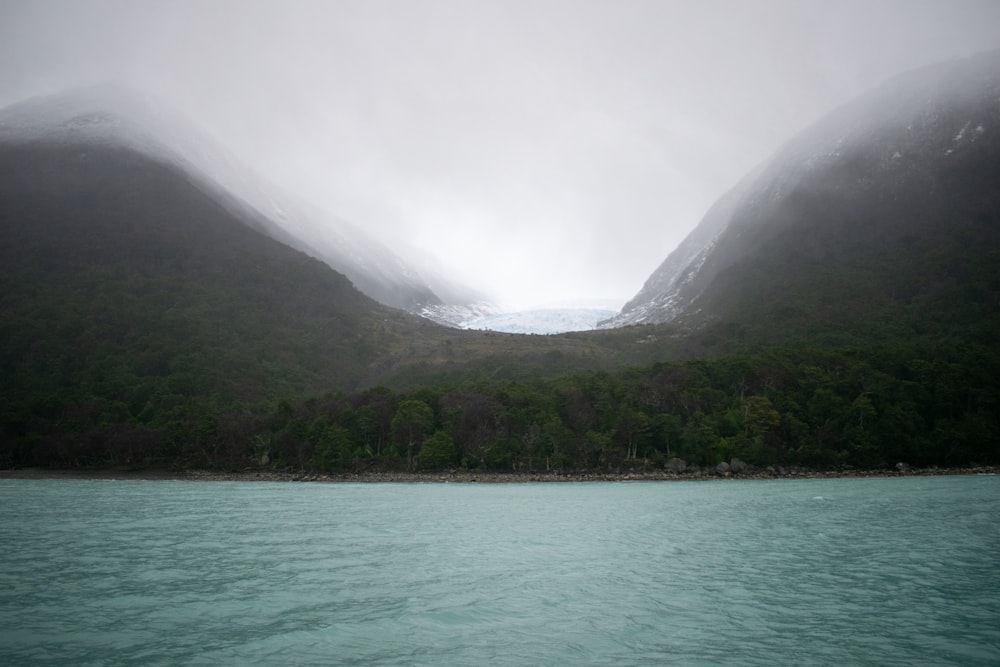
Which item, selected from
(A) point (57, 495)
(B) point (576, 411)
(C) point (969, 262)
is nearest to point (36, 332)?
(A) point (57, 495)

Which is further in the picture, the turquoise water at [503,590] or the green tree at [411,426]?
the green tree at [411,426]

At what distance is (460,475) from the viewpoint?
113188 millimetres

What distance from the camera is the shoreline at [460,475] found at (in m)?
106

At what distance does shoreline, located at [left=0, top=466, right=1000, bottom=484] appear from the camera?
106m

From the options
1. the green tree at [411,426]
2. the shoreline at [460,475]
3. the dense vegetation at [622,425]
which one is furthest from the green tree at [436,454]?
the green tree at [411,426]

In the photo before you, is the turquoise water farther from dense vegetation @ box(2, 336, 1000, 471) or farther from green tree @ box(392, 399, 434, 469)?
green tree @ box(392, 399, 434, 469)

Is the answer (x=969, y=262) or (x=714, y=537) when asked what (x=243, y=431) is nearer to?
(x=714, y=537)

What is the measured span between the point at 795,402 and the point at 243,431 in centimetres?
11640

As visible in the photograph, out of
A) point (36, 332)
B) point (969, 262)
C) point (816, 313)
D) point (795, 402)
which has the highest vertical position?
point (969, 262)

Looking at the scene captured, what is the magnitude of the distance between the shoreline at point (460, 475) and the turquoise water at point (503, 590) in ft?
216

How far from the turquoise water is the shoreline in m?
65.7

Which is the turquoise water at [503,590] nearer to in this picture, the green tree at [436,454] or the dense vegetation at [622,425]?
the green tree at [436,454]

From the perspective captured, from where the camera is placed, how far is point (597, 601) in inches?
836

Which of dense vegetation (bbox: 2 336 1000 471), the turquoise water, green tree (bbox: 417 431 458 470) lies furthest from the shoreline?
the turquoise water
